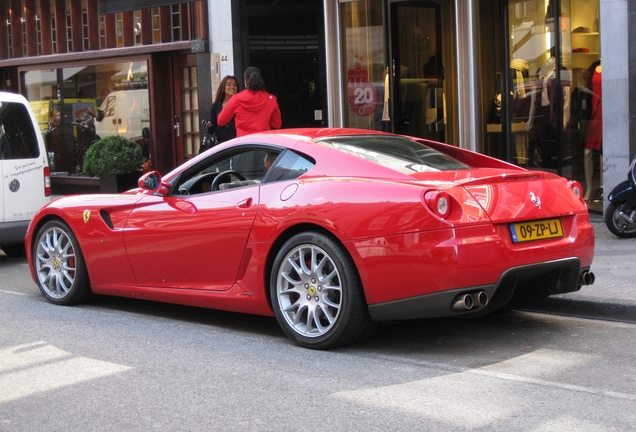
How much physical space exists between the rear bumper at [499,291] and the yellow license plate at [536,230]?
17cm

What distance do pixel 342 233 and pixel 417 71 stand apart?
8.75m

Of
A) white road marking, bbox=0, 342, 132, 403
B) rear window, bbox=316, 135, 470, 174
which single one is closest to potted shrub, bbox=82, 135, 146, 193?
rear window, bbox=316, 135, 470, 174

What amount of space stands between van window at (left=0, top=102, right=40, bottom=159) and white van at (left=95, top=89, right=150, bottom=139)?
6214mm

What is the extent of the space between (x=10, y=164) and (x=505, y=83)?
6362 millimetres

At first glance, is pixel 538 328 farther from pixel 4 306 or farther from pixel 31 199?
pixel 31 199

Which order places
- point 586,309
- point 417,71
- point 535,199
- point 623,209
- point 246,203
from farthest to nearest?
point 417,71 → point 623,209 → point 586,309 → point 246,203 → point 535,199

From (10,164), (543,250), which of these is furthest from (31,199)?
(543,250)

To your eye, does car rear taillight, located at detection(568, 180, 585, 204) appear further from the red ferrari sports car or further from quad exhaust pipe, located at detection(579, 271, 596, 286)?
quad exhaust pipe, located at detection(579, 271, 596, 286)

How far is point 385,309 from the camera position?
222 inches

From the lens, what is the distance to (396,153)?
252 inches

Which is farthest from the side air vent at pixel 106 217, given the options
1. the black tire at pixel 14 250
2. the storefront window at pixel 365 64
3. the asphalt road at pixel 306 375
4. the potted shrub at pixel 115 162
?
the potted shrub at pixel 115 162

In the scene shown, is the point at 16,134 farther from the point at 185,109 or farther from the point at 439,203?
the point at 439,203

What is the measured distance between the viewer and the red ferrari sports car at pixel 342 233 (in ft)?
18.1

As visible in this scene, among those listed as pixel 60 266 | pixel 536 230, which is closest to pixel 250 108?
pixel 60 266
